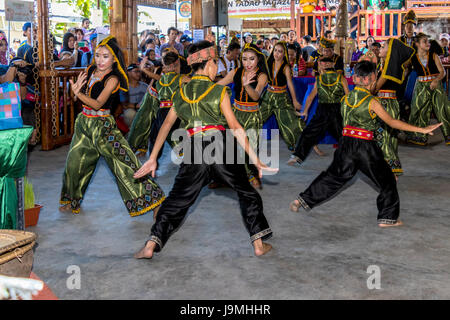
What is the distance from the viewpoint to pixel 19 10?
25.4 feet

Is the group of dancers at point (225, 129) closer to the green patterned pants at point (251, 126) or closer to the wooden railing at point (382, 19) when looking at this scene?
the green patterned pants at point (251, 126)

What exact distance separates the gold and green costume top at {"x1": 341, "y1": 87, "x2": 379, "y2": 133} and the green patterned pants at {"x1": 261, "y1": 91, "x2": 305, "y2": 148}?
105 inches

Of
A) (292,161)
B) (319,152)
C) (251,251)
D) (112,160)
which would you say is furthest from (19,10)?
(251,251)

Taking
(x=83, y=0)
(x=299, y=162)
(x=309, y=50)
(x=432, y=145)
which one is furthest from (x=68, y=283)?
(x=83, y=0)

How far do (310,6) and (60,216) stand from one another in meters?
11.8

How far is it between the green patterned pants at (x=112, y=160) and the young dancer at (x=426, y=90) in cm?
499

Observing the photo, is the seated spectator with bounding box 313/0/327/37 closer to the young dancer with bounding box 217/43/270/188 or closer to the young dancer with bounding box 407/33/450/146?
the young dancer with bounding box 407/33/450/146

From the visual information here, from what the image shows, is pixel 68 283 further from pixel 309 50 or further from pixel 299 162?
pixel 309 50

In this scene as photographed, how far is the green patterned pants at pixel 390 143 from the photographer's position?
6574 mm

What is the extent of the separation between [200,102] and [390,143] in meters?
3.70

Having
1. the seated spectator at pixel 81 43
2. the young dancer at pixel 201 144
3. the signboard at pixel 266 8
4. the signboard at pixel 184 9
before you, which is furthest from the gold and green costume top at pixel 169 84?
the signboard at pixel 184 9

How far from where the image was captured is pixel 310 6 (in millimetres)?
15234
